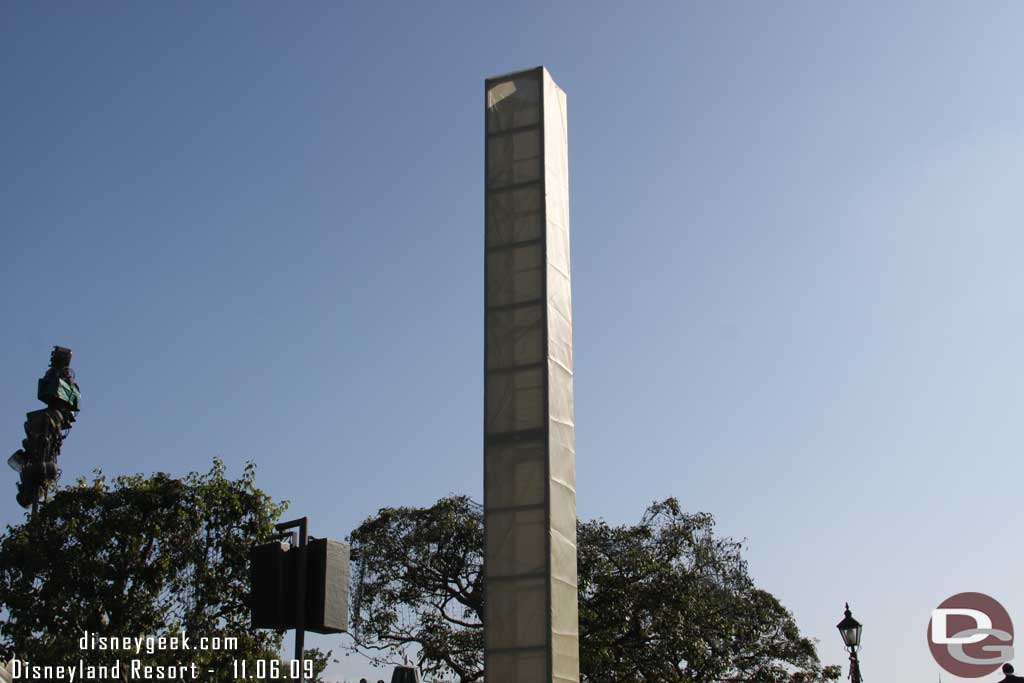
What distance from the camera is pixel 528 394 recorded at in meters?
17.8

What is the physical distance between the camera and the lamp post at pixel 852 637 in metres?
20.3

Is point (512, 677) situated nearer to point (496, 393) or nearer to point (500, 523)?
point (500, 523)

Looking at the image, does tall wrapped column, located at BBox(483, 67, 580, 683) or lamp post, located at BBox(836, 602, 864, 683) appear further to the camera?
lamp post, located at BBox(836, 602, 864, 683)

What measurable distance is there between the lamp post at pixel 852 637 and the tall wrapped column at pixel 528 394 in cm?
560

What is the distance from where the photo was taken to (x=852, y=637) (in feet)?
66.6

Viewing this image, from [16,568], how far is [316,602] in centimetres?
2684

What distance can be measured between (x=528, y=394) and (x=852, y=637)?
772 centimetres

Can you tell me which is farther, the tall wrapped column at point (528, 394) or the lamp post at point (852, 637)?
the lamp post at point (852, 637)

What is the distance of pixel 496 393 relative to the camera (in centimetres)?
1802

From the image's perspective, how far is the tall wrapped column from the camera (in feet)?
55.4

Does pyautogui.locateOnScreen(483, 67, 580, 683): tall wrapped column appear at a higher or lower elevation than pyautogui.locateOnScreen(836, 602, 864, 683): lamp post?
higher

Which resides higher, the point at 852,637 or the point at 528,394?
the point at 528,394

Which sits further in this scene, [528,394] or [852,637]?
[852,637]

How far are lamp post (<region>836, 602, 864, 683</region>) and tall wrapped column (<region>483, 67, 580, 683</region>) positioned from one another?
5.60m
